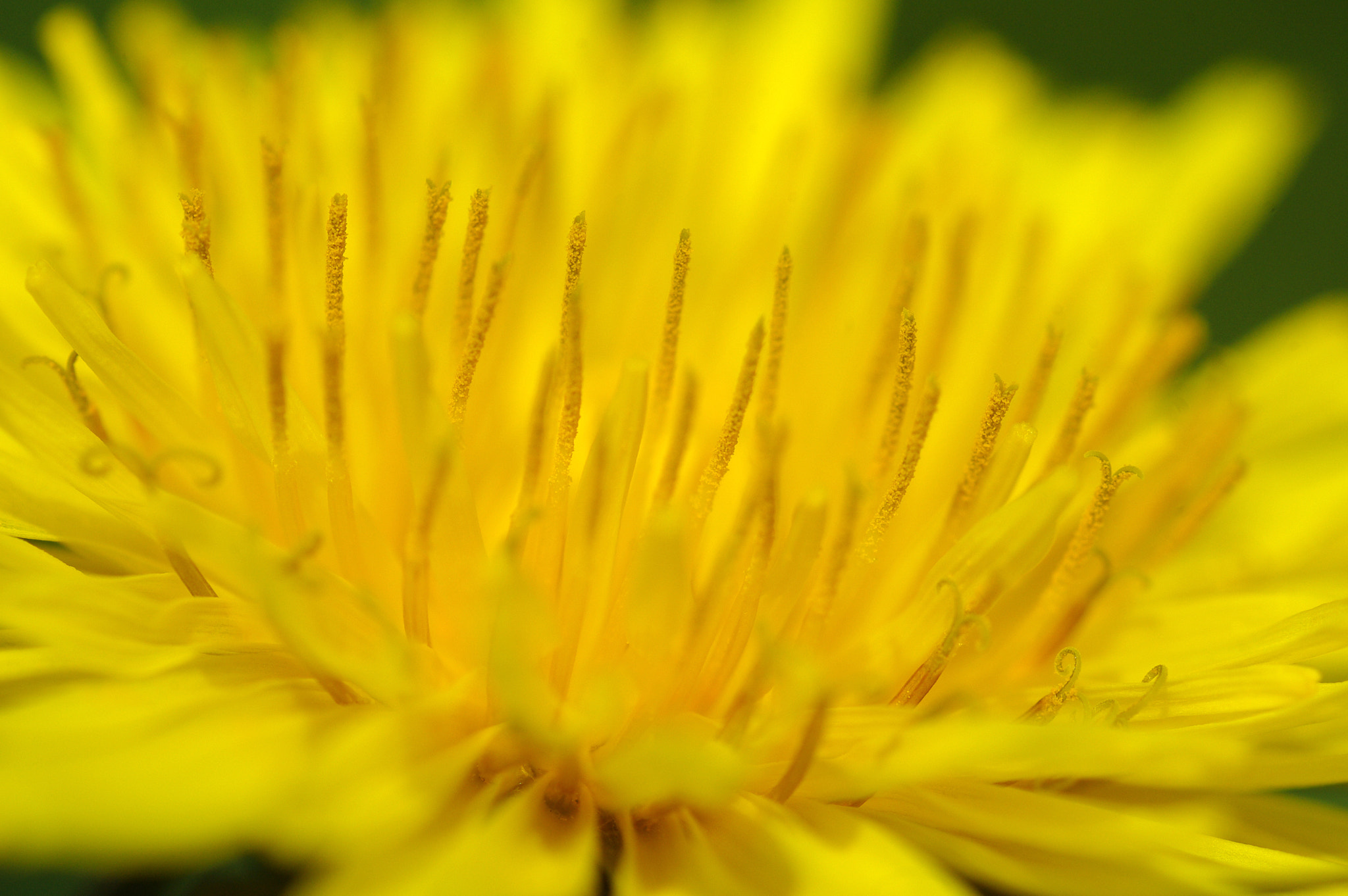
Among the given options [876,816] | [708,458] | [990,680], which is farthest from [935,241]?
[876,816]

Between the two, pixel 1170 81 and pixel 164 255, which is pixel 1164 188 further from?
pixel 164 255

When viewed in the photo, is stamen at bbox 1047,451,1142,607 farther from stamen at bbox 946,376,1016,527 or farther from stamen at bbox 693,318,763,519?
stamen at bbox 693,318,763,519

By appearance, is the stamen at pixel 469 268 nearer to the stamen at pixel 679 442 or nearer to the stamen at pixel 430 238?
the stamen at pixel 430 238

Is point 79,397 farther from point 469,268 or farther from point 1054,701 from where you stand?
point 1054,701

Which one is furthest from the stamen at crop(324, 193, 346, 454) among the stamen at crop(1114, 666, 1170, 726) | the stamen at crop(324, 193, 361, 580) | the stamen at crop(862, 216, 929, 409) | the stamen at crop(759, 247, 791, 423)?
the stamen at crop(1114, 666, 1170, 726)

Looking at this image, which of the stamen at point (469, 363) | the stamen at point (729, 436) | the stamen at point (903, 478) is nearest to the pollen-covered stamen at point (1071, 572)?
the stamen at point (903, 478)

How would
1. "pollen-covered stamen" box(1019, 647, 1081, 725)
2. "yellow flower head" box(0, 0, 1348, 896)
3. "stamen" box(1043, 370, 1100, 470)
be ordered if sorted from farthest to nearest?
1. "stamen" box(1043, 370, 1100, 470)
2. "pollen-covered stamen" box(1019, 647, 1081, 725)
3. "yellow flower head" box(0, 0, 1348, 896)

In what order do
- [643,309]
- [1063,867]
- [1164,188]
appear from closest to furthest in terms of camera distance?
[1063,867], [643,309], [1164,188]
